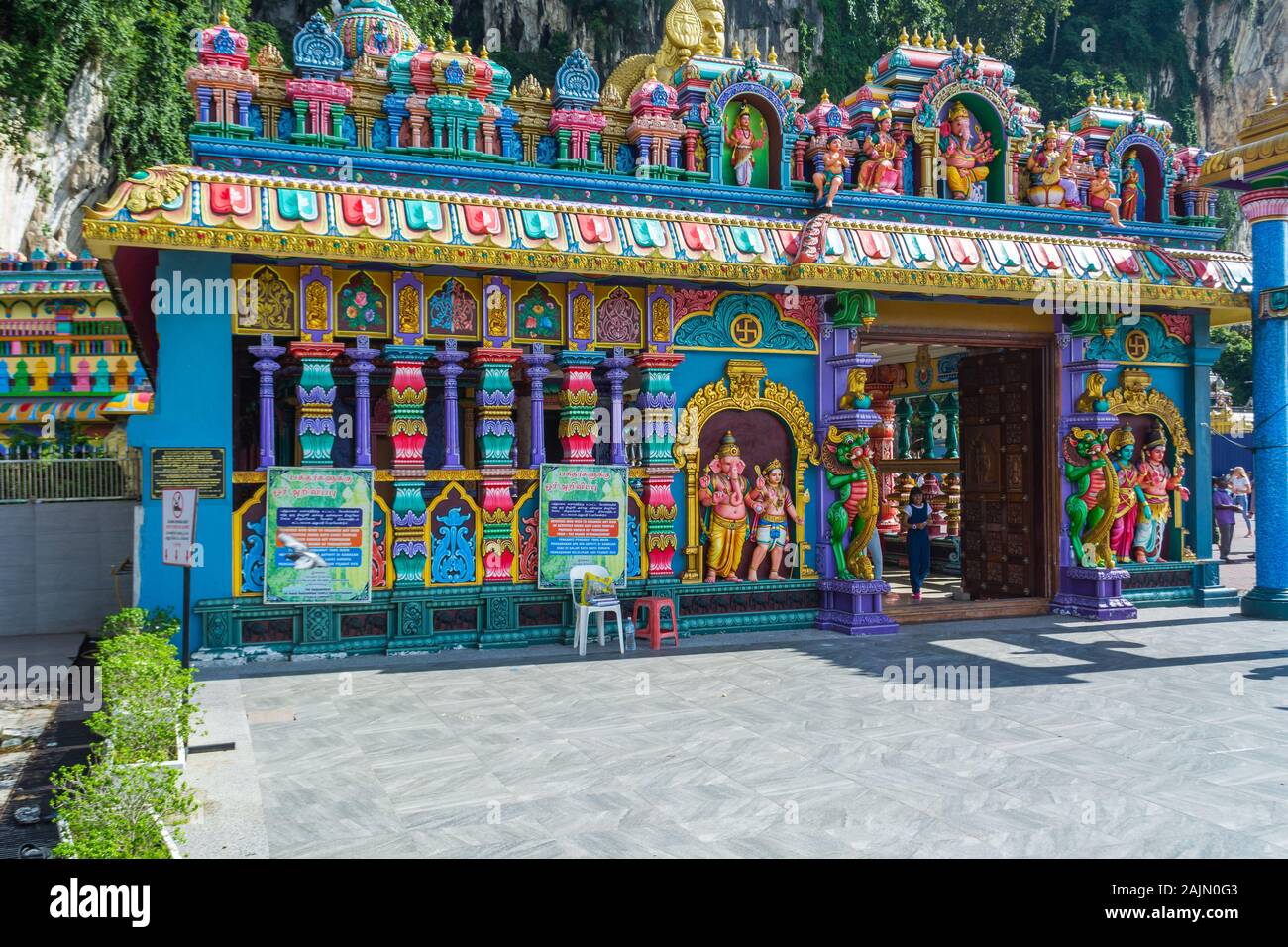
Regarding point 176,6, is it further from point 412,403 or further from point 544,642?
point 544,642

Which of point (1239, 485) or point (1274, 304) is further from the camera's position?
point (1239, 485)

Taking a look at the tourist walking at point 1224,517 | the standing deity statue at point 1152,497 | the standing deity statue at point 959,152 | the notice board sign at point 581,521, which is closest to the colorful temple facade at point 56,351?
the notice board sign at point 581,521

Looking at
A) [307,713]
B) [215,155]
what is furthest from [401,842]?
[215,155]

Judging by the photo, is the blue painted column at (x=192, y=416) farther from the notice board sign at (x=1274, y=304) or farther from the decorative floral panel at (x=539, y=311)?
the notice board sign at (x=1274, y=304)

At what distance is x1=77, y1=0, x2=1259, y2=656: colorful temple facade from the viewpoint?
393 inches

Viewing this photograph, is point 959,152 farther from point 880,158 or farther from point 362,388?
point 362,388

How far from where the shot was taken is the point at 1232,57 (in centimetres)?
5509

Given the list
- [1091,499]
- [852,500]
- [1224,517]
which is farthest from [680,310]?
[1224,517]

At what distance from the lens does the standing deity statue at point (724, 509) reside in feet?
38.0

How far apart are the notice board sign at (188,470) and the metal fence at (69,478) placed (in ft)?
9.38

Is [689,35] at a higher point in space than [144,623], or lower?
higher

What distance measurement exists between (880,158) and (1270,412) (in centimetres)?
569

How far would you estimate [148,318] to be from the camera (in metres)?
11.1
